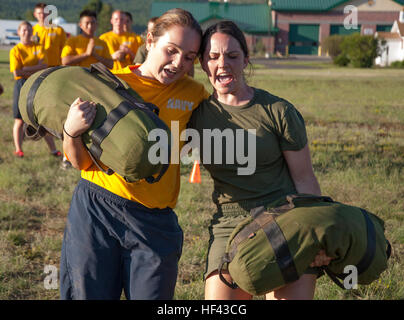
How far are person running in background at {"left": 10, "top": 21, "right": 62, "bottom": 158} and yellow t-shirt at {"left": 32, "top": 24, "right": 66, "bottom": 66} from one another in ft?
0.36

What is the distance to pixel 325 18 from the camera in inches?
2768

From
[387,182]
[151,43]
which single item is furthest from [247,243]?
[387,182]

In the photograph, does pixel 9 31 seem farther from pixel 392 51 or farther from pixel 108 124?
pixel 108 124

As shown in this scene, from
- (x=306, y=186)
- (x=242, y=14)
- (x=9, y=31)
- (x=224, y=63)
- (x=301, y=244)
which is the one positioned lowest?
(x=301, y=244)

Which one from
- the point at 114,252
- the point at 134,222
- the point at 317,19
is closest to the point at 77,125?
the point at 134,222

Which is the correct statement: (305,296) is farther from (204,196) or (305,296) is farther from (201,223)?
(204,196)

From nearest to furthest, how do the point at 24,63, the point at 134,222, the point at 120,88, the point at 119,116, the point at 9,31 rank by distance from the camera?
the point at 119,116 → the point at 120,88 → the point at 134,222 → the point at 24,63 → the point at 9,31

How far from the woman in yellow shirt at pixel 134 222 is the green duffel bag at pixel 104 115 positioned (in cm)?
17

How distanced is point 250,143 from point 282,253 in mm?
629

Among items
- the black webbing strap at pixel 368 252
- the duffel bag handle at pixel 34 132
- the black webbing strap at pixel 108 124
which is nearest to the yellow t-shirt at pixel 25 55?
the duffel bag handle at pixel 34 132

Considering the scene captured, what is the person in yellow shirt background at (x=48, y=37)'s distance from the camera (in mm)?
8414

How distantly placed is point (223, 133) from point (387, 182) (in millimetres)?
4798

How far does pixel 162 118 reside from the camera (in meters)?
2.61

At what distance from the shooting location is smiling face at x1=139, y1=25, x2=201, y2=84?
254 centimetres
